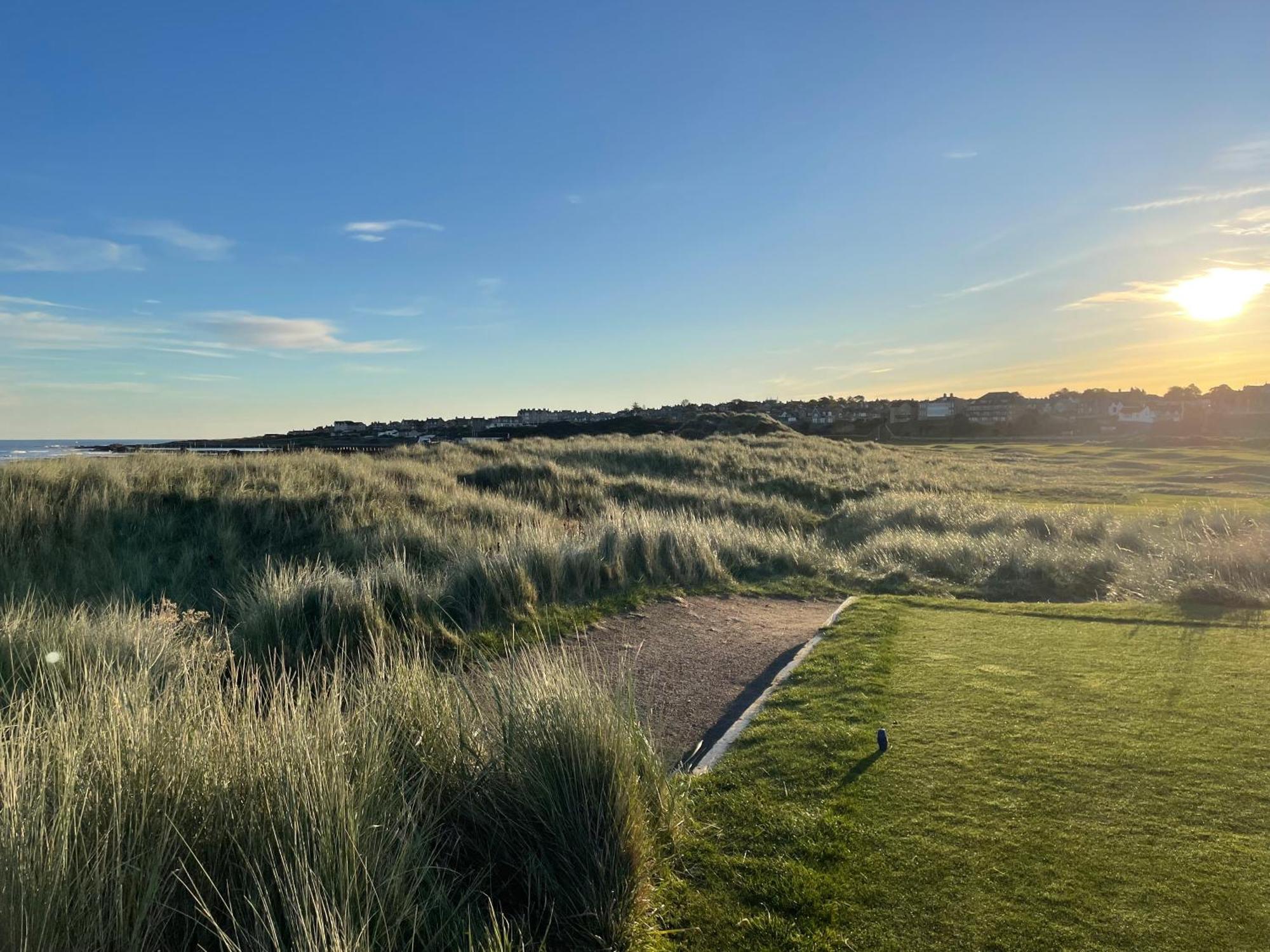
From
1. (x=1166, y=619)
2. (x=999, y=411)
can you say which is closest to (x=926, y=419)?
(x=999, y=411)

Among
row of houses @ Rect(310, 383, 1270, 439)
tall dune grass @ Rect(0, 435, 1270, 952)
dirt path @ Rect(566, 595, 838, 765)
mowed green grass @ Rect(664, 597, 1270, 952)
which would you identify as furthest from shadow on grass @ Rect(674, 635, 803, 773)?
row of houses @ Rect(310, 383, 1270, 439)

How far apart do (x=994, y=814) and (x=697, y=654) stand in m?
4.53

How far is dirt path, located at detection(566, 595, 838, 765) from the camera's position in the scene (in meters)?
5.81

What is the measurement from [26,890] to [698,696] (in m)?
5.01

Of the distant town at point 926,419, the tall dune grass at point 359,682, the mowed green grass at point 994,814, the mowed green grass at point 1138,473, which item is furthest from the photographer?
the distant town at point 926,419

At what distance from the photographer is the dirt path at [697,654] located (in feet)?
19.1

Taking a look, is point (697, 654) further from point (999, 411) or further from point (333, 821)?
point (999, 411)

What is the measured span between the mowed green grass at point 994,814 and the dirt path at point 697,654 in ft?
2.37

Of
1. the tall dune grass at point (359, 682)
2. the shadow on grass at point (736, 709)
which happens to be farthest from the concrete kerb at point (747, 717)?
the tall dune grass at point (359, 682)

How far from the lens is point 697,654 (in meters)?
7.95

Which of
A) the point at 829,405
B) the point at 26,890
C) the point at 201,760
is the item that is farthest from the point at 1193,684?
the point at 829,405

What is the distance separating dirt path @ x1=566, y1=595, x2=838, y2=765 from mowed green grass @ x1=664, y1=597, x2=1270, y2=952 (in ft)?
2.37

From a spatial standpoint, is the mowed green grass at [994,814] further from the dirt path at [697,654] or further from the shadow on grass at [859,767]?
the dirt path at [697,654]

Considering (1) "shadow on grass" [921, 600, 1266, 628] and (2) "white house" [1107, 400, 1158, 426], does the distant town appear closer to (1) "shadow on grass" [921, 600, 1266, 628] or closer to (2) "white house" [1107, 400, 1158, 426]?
(2) "white house" [1107, 400, 1158, 426]
